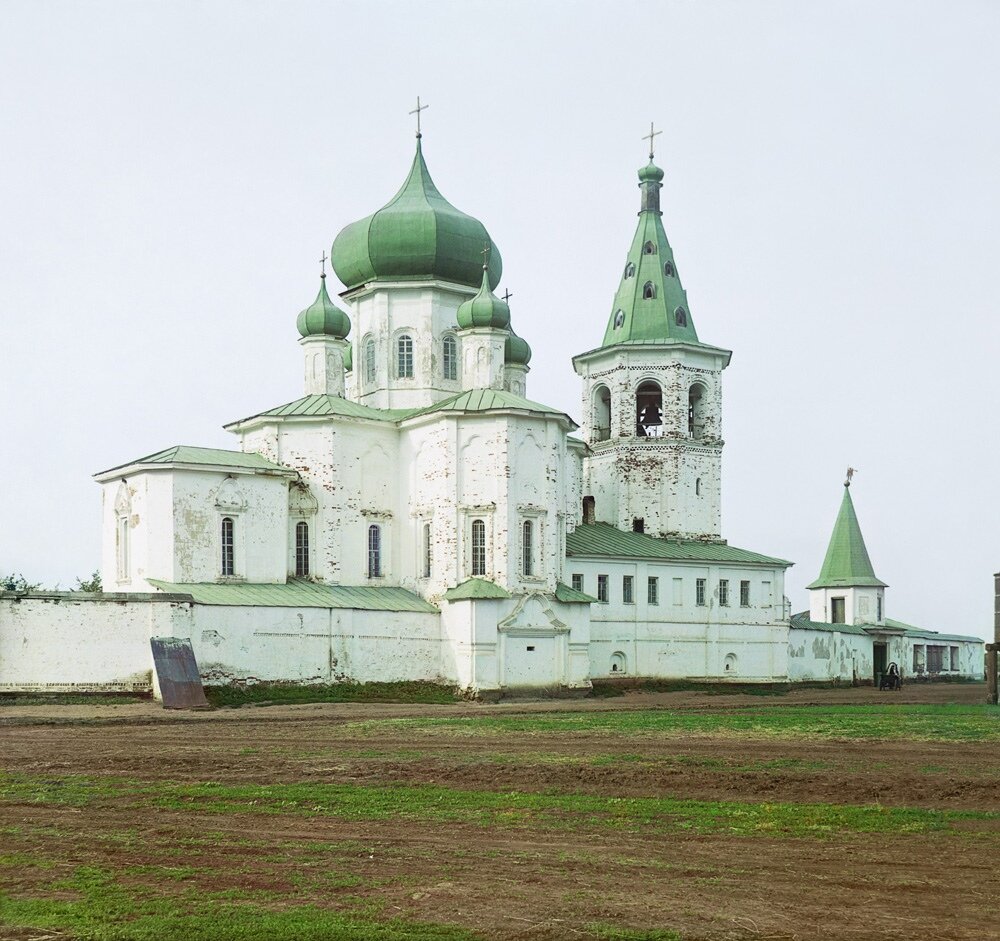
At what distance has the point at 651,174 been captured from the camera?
184ft

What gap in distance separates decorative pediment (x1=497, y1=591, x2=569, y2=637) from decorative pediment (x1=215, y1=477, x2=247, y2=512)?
8.29 metres

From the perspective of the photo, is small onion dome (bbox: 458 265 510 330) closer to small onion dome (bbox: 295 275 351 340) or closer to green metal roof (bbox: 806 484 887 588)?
small onion dome (bbox: 295 275 351 340)

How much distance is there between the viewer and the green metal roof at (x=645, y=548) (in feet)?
158

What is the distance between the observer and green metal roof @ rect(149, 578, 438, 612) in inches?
1478

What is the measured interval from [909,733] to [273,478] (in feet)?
74.2

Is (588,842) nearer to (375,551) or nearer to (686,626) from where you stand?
(375,551)

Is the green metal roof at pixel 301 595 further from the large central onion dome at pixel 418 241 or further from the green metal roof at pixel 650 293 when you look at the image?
the green metal roof at pixel 650 293

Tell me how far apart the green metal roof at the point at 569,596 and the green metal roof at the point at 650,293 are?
1454cm

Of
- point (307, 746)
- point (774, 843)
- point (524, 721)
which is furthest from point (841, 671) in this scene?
point (774, 843)

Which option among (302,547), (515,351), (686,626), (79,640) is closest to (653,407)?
(515,351)

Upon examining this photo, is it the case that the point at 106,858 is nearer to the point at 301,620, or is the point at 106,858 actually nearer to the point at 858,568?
the point at 301,620

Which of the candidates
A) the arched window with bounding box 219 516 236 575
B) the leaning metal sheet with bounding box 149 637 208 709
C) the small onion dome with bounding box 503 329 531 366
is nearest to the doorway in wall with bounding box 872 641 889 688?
the small onion dome with bounding box 503 329 531 366

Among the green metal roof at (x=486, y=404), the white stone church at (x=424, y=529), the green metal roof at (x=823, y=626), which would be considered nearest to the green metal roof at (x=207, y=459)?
the white stone church at (x=424, y=529)

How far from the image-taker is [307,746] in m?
22.6
